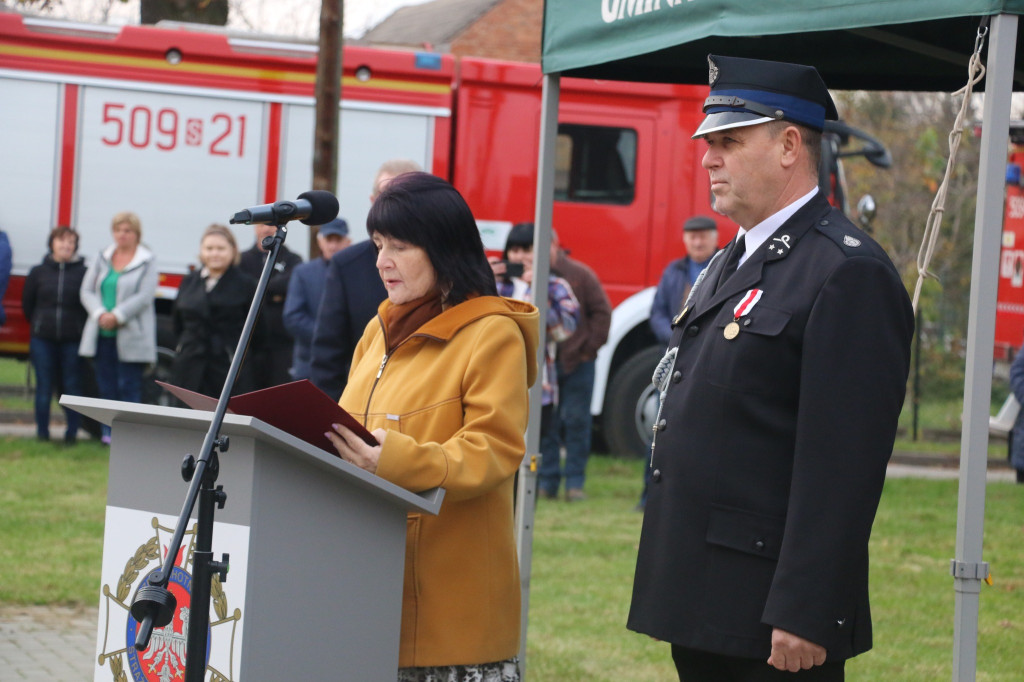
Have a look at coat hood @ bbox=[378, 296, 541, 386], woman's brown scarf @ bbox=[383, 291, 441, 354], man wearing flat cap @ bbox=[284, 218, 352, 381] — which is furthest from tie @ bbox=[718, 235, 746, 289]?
man wearing flat cap @ bbox=[284, 218, 352, 381]

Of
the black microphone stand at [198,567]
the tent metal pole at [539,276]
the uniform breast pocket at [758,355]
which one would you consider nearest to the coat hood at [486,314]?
the uniform breast pocket at [758,355]

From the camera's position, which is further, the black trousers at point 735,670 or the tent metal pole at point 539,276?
the tent metal pole at point 539,276

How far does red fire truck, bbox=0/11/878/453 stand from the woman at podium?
25.6ft

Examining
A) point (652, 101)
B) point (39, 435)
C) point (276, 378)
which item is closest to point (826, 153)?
point (652, 101)

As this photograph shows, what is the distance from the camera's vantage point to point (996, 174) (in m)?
3.20

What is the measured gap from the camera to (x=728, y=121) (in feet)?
9.30

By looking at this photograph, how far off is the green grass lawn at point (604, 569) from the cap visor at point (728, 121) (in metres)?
3.03

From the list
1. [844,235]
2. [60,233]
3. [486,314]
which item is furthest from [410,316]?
[60,233]

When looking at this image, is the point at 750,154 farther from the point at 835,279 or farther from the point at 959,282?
the point at 959,282

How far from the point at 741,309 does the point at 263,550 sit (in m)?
1.11

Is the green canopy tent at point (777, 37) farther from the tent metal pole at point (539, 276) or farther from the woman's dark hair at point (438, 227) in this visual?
the woman's dark hair at point (438, 227)

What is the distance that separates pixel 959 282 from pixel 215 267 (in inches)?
606

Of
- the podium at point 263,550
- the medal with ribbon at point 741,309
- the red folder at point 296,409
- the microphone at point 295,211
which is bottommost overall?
the podium at point 263,550

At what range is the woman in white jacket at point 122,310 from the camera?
1015 cm
